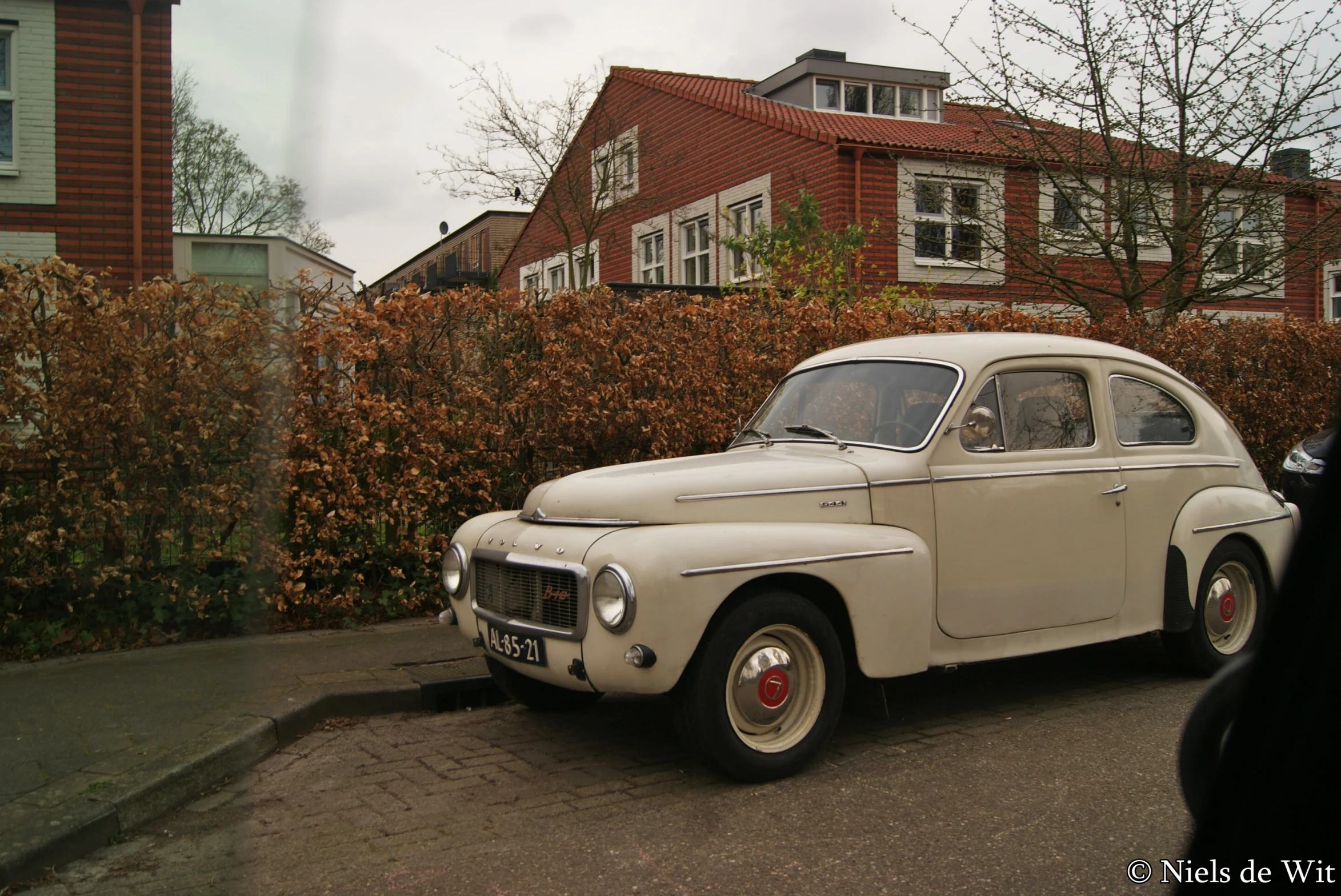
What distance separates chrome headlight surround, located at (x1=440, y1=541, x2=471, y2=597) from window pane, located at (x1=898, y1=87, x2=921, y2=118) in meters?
24.3

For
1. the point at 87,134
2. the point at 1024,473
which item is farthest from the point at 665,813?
the point at 87,134

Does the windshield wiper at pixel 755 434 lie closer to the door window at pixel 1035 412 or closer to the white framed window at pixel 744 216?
the door window at pixel 1035 412

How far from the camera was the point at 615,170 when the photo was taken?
72.0 ft

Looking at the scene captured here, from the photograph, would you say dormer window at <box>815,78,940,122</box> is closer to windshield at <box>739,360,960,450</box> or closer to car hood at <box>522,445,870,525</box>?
windshield at <box>739,360,960,450</box>

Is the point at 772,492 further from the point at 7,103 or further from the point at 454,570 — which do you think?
the point at 7,103

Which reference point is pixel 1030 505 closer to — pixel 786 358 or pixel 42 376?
pixel 786 358

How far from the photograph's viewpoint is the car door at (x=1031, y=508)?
5113mm

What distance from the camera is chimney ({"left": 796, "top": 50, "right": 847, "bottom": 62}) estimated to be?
89.7 feet

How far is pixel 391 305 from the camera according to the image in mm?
7516

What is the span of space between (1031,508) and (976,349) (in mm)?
844

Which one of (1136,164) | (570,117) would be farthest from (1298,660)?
→ (570,117)

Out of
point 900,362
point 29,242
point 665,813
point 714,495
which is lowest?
point 665,813

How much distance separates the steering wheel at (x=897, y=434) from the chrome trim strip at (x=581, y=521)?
4.53ft

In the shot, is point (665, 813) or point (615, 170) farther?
point (615, 170)
